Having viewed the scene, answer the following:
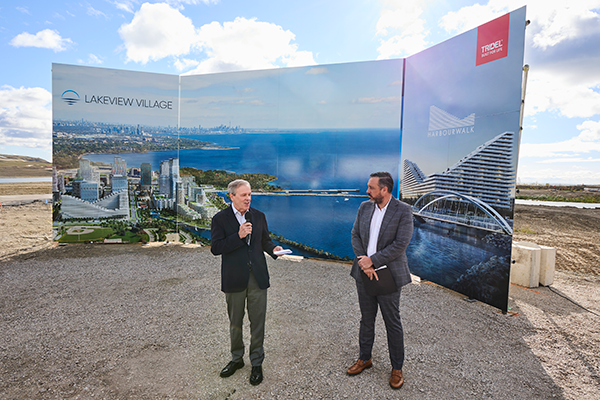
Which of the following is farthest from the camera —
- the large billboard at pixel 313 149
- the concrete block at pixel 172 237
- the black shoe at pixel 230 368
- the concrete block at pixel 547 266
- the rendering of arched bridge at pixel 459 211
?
the concrete block at pixel 172 237

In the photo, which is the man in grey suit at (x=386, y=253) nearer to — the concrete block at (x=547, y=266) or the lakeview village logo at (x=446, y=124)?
the lakeview village logo at (x=446, y=124)

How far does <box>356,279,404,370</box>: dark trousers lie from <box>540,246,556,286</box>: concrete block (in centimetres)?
484

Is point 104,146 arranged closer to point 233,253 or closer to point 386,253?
point 233,253

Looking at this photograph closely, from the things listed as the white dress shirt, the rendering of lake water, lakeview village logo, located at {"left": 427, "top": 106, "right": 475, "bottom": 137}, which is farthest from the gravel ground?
lakeview village logo, located at {"left": 427, "top": 106, "right": 475, "bottom": 137}

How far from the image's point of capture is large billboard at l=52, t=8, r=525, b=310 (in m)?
4.80

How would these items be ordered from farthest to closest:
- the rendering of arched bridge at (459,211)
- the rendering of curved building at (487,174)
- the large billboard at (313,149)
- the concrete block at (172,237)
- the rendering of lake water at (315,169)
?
the concrete block at (172,237)
the rendering of lake water at (315,169)
the large billboard at (313,149)
the rendering of arched bridge at (459,211)
the rendering of curved building at (487,174)

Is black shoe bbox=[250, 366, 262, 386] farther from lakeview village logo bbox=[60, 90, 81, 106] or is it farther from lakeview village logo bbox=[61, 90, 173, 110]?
lakeview village logo bbox=[60, 90, 81, 106]

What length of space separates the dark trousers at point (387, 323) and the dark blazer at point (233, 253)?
0.94 metres

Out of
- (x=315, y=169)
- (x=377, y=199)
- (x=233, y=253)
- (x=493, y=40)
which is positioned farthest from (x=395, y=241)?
(x=315, y=169)

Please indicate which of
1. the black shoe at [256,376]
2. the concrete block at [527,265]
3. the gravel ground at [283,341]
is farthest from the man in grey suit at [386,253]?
the concrete block at [527,265]

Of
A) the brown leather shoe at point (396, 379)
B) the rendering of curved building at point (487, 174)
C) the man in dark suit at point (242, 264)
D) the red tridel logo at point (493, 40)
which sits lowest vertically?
the brown leather shoe at point (396, 379)

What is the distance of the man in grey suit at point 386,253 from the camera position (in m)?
2.60

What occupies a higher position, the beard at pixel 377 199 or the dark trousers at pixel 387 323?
the beard at pixel 377 199

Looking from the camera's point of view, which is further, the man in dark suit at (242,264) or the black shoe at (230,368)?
the black shoe at (230,368)
